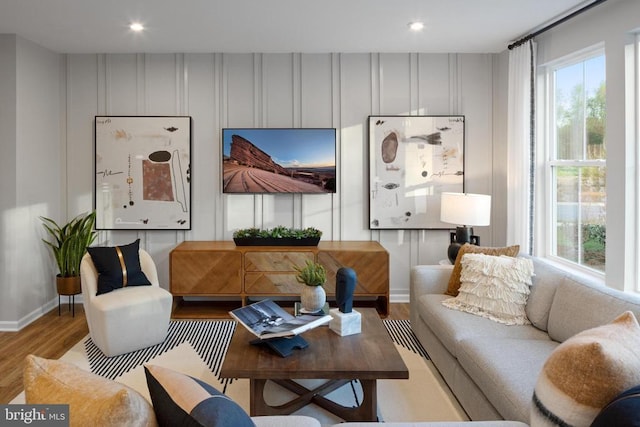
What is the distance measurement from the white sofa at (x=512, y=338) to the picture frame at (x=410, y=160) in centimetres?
158

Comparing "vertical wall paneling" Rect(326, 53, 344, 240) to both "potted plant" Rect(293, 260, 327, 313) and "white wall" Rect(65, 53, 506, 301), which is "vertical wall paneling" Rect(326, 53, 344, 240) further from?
"potted plant" Rect(293, 260, 327, 313)

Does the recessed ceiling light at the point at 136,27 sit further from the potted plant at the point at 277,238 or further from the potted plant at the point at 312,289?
the potted plant at the point at 312,289

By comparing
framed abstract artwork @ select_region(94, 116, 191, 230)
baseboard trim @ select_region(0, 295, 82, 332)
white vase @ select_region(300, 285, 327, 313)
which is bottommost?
baseboard trim @ select_region(0, 295, 82, 332)

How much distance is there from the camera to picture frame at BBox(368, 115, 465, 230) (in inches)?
176

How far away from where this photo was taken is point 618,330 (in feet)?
4.43

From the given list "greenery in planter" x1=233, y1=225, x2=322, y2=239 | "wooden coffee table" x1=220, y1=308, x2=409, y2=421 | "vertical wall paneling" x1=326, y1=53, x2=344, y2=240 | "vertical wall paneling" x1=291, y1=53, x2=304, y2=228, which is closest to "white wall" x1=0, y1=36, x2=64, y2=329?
"greenery in planter" x1=233, y1=225, x2=322, y2=239

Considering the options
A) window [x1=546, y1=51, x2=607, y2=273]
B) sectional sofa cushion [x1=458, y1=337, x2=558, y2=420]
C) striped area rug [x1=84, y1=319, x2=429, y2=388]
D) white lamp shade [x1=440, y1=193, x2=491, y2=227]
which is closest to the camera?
sectional sofa cushion [x1=458, y1=337, x2=558, y2=420]

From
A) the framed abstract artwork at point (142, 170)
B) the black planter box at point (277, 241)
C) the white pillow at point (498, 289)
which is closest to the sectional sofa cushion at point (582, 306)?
the white pillow at point (498, 289)

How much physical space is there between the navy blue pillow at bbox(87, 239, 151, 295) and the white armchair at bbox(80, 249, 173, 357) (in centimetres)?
4

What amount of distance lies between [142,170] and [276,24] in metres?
1.99

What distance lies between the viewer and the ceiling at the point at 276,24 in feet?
10.5

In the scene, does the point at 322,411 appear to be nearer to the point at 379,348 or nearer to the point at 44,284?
the point at 379,348

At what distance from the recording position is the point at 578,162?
3393mm

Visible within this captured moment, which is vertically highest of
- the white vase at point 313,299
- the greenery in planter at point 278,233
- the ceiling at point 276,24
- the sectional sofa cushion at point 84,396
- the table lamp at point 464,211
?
the ceiling at point 276,24
